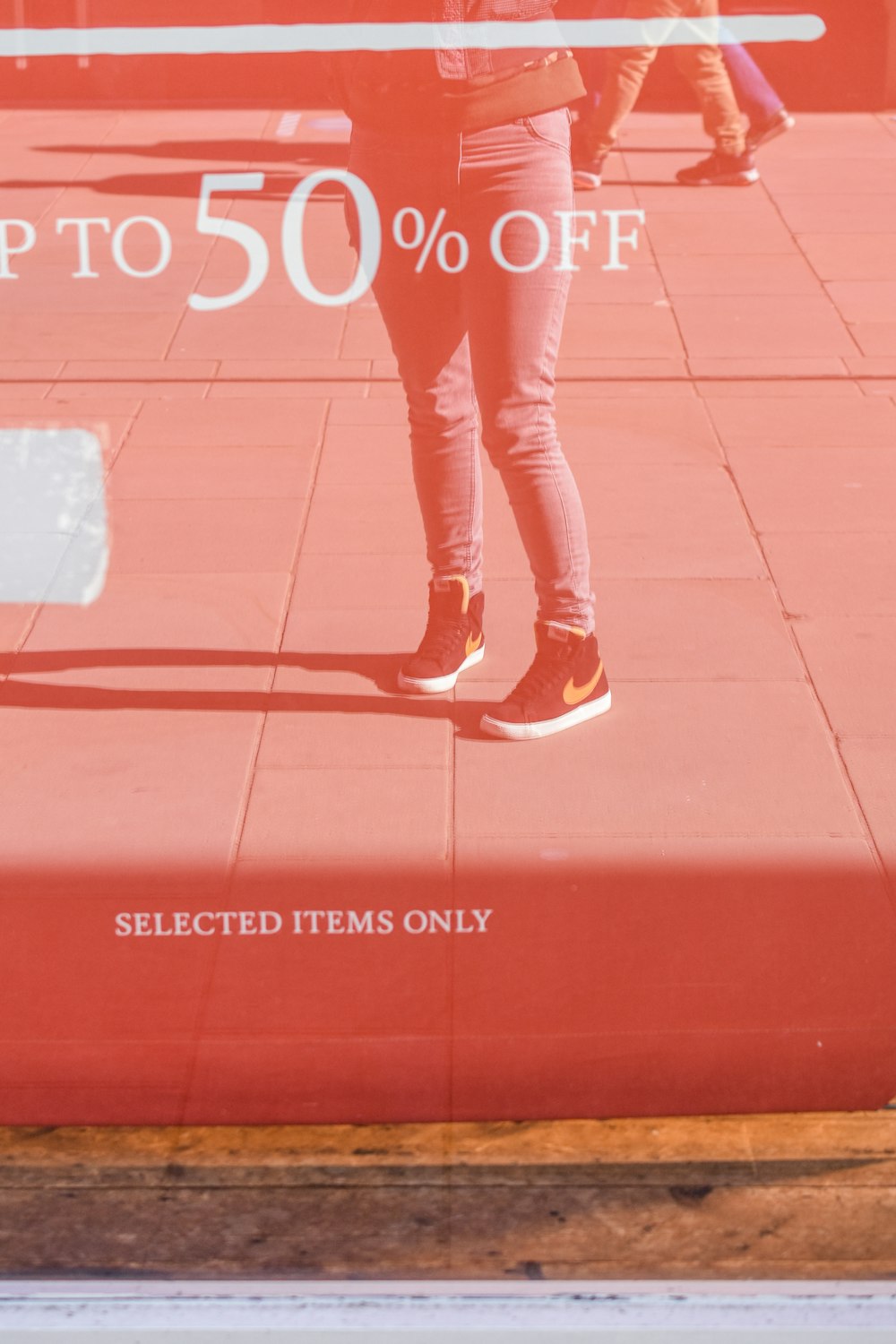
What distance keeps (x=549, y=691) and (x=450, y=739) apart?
7.9 inches

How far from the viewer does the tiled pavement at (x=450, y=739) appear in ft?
7.49

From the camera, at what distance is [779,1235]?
1.92 m

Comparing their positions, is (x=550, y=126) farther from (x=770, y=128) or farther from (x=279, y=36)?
(x=279, y=36)

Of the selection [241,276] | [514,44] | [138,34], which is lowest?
[241,276]

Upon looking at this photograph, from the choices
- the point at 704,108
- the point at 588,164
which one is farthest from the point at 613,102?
the point at 704,108

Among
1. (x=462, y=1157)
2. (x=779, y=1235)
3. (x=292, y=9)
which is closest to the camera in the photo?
(x=779, y=1235)

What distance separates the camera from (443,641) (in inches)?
126

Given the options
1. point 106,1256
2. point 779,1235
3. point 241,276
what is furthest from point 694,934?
point 241,276

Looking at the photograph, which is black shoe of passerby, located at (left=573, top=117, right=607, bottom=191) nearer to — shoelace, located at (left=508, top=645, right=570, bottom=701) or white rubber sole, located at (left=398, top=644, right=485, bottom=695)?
white rubber sole, located at (left=398, top=644, right=485, bottom=695)

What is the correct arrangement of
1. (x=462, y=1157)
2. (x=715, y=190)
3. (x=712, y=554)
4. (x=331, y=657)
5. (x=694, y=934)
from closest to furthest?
(x=462, y=1157)
(x=694, y=934)
(x=331, y=657)
(x=712, y=554)
(x=715, y=190)

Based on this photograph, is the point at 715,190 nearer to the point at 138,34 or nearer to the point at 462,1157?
the point at 138,34

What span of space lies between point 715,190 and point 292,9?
7.22 feet

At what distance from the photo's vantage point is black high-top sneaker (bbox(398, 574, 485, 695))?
318 centimetres

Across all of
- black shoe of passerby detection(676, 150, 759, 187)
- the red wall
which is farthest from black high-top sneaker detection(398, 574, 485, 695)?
the red wall
